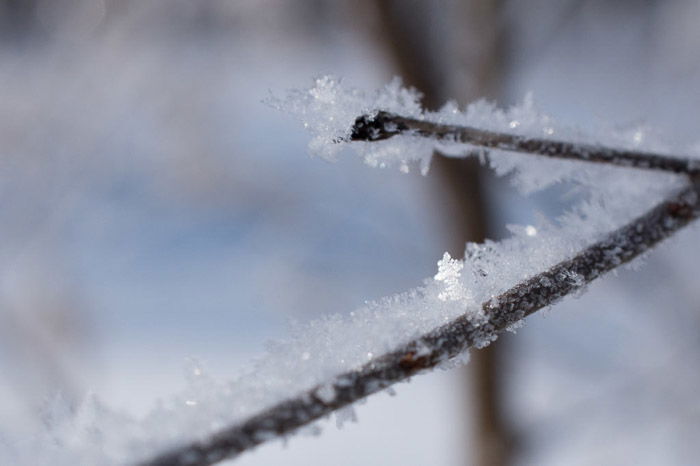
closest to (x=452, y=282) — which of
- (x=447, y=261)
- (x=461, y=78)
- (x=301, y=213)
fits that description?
(x=447, y=261)

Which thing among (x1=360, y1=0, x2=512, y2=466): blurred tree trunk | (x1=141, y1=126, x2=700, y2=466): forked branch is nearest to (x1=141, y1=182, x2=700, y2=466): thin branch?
(x1=141, y1=126, x2=700, y2=466): forked branch

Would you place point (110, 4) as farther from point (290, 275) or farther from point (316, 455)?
point (316, 455)

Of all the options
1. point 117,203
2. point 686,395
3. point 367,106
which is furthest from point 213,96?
point 367,106

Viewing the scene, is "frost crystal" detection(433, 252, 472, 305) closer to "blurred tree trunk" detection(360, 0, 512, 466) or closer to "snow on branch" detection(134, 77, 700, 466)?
"snow on branch" detection(134, 77, 700, 466)

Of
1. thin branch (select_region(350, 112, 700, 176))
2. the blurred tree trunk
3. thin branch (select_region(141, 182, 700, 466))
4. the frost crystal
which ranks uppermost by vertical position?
the blurred tree trunk

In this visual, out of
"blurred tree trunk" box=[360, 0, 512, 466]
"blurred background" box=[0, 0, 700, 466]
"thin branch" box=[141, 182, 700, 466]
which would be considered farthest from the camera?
"blurred background" box=[0, 0, 700, 466]

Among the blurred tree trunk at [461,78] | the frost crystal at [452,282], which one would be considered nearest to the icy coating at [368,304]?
the frost crystal at [452,282]

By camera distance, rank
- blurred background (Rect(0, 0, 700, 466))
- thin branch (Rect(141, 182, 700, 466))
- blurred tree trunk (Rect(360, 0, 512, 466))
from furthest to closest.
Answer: blurred background (Rect(0, 0, 700, 466)) → blurred tree trunk (Rect(360, 0, 512, 466)) → thin branch (Rect(141, 182, 700, 466))

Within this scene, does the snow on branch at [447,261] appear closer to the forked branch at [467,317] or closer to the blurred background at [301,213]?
the forked branch at [467,317]
